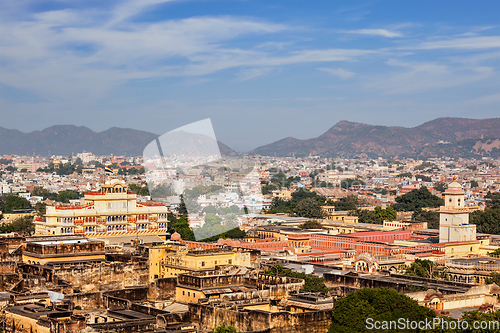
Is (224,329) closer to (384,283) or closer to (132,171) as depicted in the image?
(384,283)

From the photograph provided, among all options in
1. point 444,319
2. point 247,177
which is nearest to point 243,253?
point 444,319

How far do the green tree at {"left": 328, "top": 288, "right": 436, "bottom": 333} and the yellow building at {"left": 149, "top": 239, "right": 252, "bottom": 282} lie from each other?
8942mm

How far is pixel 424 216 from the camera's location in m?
78.9

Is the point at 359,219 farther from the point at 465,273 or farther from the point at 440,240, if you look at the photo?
the point at 465,273

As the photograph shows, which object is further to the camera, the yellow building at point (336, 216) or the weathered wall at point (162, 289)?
the yellow building at point (336, 216)

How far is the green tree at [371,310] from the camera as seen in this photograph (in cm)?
2342

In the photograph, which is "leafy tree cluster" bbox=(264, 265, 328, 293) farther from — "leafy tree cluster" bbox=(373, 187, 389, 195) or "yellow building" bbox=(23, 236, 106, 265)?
"leafy tree cluster" bbox=(373, 187, 389, 195)

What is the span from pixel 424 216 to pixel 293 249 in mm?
33785

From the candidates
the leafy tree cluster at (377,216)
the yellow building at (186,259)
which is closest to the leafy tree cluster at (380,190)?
the leafy tree cluster at (377,216)

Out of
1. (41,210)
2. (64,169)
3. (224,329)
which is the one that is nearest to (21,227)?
(41,210)

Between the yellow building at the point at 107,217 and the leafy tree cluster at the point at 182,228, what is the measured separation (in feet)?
9.83

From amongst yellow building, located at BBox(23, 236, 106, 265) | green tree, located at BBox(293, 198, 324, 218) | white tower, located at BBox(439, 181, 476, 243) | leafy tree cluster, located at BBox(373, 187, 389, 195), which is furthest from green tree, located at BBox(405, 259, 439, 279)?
leafy tree cluster, located at BBox(373, 187, 389, 195)

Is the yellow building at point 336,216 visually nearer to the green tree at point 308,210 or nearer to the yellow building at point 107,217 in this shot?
the green tree at point 308,210

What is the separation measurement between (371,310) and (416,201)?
74147 millimetres
